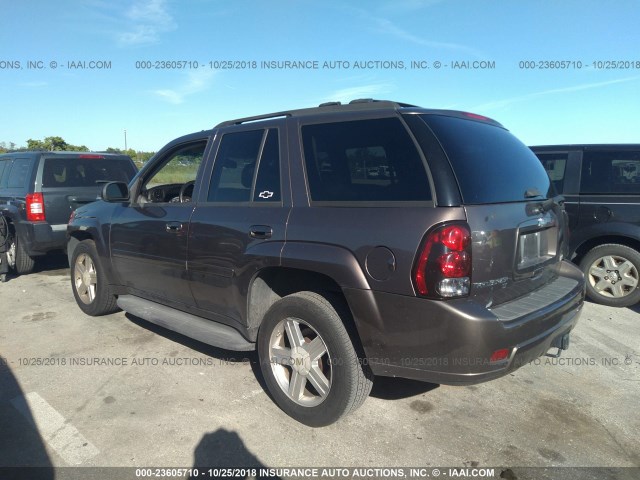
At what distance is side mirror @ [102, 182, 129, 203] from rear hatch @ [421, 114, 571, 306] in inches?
118

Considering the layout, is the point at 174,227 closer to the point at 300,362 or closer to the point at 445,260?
the point at 300,362

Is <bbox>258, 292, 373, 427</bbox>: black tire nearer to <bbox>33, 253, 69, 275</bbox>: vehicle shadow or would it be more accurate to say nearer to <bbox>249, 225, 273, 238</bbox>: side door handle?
<bbox>249, 225, 273, 238</bbox>: side door handle

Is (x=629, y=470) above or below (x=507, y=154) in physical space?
below

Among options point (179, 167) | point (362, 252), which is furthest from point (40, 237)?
point (362, 252)

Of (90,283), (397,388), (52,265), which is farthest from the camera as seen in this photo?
(52,265)

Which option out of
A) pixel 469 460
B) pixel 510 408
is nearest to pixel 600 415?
pixel 510 408

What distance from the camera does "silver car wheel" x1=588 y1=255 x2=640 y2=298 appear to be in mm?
5434

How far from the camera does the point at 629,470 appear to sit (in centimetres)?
258

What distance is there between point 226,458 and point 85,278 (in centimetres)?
325

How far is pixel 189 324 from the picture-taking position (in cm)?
373

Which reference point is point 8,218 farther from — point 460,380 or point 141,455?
point 460,380

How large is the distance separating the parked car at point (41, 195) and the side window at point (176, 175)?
2916 millimetres

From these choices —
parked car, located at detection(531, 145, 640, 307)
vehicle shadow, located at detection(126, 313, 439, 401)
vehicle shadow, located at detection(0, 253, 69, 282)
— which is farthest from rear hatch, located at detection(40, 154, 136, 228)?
parked car, located at detection(531, 145, 640, 307)

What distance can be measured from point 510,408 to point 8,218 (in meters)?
7.23
